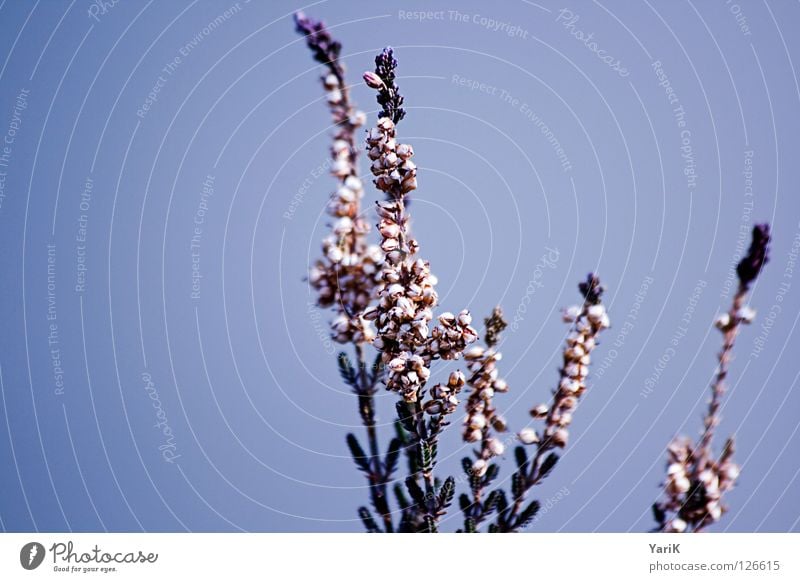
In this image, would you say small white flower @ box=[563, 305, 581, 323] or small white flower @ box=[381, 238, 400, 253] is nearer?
small white flower @ box=[381, 238, 400, 253]

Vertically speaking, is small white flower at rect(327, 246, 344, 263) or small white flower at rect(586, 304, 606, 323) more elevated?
small white flower at rect(327, 246, 344, 263)

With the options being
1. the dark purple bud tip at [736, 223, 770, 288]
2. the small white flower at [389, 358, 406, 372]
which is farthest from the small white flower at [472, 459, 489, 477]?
the dark purple bud tip at [736, 223, 770, 288]

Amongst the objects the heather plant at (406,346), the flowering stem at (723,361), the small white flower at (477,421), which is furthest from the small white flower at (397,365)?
the flowering stem at (723,361)

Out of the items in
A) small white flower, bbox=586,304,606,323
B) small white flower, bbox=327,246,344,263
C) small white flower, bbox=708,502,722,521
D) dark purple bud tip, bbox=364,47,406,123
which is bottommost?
small white flower, bbox=708,502,722,521

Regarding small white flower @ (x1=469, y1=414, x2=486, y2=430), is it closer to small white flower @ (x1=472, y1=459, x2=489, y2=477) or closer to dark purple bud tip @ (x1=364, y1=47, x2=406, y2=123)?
small white flower @ (x1=472, y1=459, x2=489, y2=477)

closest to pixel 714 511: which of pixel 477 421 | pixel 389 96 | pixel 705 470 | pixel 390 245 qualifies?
Answer: pixel 705 470
